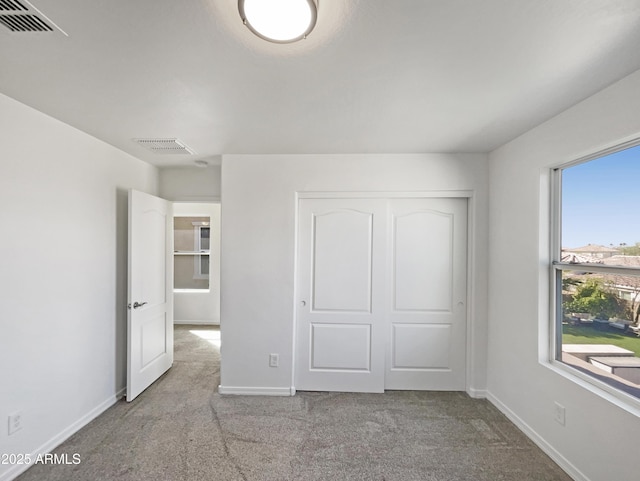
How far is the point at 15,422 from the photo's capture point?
1.94m

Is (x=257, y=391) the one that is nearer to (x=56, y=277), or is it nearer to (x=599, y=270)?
(x=56, y=277)

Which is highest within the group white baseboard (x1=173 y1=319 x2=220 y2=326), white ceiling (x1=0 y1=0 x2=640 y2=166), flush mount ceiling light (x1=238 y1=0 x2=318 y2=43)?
white ceiling (x1=0 y1=0 x2=640 y2=166)

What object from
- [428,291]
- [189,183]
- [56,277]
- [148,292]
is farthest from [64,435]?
[428,291]

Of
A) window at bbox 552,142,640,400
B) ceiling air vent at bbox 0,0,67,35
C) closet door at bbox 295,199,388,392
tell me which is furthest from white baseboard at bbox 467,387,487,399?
ceiling air vent at bbox 0,0,67,35

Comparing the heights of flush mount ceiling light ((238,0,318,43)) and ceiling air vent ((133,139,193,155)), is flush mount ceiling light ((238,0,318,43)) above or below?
below

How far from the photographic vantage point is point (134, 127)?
2.40m

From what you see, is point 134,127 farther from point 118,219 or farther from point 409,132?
point 409,132

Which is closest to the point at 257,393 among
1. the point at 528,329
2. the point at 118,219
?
the point at 118,219

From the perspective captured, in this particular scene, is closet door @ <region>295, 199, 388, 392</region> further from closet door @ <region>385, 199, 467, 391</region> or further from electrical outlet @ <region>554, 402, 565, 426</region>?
electrical outlet @ <region>554, 402, 565, 426</region>

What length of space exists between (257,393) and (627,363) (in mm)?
2829

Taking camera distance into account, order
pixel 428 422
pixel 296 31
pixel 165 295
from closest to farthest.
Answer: pixel 296 31, pixel 428 422, pixel 165 295

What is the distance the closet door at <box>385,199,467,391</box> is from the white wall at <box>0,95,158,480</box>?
265 cm

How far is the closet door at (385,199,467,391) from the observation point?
3178mm

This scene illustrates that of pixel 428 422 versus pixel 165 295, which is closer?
pixel 428 422
